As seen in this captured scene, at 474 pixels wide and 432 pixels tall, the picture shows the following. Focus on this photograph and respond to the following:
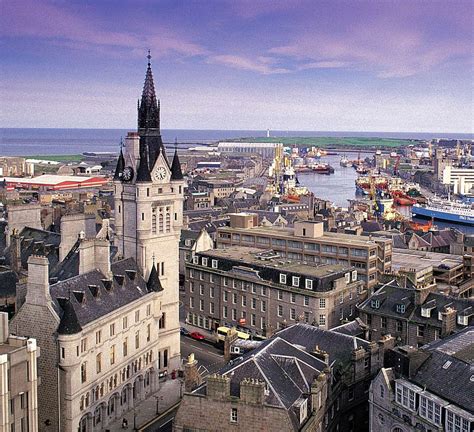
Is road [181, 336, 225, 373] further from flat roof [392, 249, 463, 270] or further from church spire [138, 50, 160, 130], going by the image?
→ flat roof [392, 249, 463, 270]

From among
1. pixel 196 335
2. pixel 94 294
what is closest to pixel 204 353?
pixel 196 335

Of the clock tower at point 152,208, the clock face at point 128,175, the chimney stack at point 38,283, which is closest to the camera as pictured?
the chimney stack at point 38,283

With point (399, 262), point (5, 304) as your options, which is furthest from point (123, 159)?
point (399, 262)

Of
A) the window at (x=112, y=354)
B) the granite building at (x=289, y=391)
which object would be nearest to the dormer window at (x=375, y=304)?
the granite building at (x=289, y=391)

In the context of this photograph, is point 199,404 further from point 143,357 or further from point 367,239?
point 367,239

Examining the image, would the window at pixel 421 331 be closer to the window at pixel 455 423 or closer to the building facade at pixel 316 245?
the building facade at pixel 316 245

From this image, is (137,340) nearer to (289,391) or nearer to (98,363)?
(98,363)
